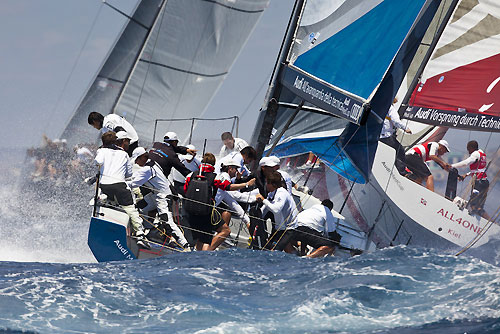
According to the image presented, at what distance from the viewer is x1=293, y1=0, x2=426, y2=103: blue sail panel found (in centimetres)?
690

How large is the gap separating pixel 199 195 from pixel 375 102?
2061 mm

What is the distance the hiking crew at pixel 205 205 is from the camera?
19.3 feet

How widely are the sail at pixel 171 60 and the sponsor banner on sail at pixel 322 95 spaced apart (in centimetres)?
235

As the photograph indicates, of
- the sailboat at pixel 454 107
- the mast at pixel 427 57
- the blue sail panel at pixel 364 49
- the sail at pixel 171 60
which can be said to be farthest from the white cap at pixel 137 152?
the mast at pixel 427 57

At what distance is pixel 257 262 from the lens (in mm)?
5680

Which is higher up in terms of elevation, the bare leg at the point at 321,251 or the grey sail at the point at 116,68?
the grey sail at the point at 116,68

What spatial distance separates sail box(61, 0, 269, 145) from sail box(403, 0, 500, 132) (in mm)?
2962

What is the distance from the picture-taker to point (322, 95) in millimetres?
6992

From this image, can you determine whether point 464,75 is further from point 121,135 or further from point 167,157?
point 121,135

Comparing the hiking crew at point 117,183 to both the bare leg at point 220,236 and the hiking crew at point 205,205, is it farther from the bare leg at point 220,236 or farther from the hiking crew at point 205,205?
the bare leg at point 220,236

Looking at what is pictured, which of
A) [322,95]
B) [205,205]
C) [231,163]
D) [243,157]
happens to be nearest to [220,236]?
[205,205]

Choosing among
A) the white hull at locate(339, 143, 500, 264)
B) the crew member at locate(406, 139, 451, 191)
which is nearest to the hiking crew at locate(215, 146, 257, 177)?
the white hull at locate(339, 143, 500, 264)

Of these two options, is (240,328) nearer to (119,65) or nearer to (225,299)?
(225,299)

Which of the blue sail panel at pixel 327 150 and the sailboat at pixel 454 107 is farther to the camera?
the blue sail panel at pixel 327 150
